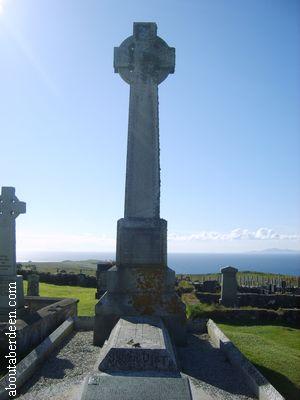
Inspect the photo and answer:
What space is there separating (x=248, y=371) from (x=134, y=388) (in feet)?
7.35

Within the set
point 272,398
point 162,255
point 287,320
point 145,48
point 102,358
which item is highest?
point 145,48

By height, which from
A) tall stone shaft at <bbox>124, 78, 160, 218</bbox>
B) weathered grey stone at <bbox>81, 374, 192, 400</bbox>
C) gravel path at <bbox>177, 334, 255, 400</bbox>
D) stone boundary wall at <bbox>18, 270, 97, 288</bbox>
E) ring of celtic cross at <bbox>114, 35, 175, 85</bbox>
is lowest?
stone boundary wall at <bbox>18, 270, 97, 288</bbox>

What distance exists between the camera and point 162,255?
874cm

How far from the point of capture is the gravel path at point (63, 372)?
5.48 m

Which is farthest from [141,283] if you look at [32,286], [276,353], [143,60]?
[32,286]

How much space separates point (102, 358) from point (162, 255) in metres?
3.51

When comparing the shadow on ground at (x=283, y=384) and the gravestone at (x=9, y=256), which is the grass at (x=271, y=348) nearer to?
the shadow on ground at (x=283, y=384)

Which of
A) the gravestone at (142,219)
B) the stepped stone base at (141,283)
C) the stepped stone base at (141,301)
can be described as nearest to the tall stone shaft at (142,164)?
the gravestone at (142,219)

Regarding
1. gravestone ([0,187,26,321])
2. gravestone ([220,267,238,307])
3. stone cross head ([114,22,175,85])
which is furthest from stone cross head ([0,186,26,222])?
gravestone ([220,267,238,307])

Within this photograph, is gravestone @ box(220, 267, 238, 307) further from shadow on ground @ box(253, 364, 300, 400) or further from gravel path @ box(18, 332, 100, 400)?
shadow on ground @ box(253, 364, 300, 400)

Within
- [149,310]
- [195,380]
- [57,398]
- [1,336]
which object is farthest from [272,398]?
[1,336]

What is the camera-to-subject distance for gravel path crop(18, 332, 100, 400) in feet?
18.0

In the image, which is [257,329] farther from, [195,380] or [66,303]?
[195,380]

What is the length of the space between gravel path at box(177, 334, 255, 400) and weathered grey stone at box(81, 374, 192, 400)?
0.69m
